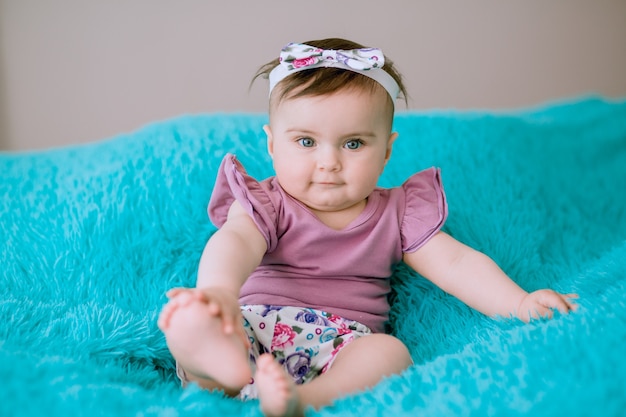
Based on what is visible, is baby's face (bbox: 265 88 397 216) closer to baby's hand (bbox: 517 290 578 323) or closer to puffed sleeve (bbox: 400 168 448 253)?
puffed sleeve (bbox: 400 168 448 253)

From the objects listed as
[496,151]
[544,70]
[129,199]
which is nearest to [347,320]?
[129,199]

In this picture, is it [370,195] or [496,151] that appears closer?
[370,195]

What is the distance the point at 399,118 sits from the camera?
5.57 feet

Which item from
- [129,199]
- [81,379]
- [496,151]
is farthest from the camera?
[496,151]

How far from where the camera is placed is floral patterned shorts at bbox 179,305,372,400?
102cm

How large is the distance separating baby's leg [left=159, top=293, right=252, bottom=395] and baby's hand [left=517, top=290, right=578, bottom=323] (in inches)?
18.8

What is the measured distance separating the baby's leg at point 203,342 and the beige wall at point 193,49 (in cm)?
173

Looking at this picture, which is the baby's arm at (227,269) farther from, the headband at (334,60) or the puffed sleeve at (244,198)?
the headband at (334,60)

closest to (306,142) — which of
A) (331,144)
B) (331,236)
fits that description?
(331,144)

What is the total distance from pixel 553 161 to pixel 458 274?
0.74 meters

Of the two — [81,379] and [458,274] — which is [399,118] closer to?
[458,274]

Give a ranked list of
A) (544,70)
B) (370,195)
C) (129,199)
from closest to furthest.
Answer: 1. (370,195)
2. (129,199)
3. (544,70)

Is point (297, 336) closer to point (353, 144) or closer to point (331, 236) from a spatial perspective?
point (331, 236)

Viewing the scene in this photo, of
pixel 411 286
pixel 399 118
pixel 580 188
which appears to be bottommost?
pixel 411 286
